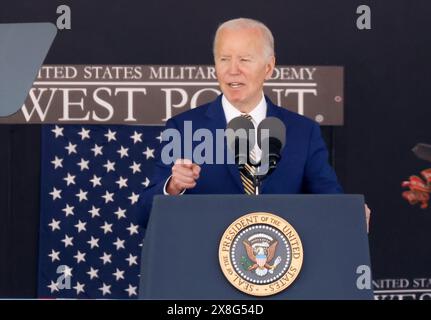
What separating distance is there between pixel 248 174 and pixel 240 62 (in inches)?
26.7

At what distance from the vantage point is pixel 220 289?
4145 millimetres

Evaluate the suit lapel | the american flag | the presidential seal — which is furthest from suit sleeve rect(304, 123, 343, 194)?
the american flag

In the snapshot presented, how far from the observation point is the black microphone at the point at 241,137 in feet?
14.0

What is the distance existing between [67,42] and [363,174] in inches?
84.8

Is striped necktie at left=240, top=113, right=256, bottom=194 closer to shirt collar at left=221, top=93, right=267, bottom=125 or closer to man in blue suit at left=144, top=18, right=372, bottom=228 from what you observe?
man in blue suit at left=144, top=18, right=372, bottom=228

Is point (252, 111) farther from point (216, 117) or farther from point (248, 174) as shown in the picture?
point (248, 174)

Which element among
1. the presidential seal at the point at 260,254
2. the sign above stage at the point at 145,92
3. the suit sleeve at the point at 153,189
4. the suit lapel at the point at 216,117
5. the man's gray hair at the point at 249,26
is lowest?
the presidential seal at the point at 260,254

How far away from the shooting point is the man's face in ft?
15.8

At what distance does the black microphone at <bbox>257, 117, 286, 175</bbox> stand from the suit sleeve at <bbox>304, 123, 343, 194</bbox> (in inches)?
23.5

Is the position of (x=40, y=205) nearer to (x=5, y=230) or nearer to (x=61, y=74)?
(x=5, y=230)

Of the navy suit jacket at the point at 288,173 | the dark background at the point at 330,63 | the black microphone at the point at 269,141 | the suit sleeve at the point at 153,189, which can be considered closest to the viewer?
the black microphone at the point at 269,141

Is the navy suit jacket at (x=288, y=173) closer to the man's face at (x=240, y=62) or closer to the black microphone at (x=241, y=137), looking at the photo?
the man's face at (x=240, y=62)

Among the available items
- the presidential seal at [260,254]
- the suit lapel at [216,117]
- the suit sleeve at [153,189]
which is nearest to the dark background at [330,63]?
the suit lapel at [216,117]

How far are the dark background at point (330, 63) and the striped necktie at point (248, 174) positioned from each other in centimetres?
265
